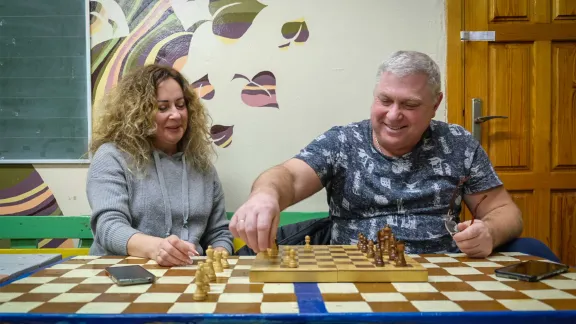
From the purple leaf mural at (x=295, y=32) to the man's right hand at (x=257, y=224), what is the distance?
1673 millimetres

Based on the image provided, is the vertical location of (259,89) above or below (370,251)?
above

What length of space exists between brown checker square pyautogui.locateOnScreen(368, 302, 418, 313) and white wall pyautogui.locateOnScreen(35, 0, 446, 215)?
188 centimetres

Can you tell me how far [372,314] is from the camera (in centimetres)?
95

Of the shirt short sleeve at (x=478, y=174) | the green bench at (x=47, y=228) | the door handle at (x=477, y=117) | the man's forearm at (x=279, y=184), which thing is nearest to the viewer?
the man's forearm at (x=279, y=184)

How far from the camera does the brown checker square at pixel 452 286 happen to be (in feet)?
3.77

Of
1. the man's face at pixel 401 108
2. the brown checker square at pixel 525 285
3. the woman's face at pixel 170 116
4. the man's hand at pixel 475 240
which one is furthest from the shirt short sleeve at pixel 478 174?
the woman's face at pixel 170 116

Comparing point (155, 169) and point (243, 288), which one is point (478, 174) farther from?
point (155, 169)

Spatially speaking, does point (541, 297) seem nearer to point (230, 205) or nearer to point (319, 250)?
point (319, 250)

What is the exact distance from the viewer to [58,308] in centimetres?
100

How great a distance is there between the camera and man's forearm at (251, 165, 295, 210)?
1695 millimetres

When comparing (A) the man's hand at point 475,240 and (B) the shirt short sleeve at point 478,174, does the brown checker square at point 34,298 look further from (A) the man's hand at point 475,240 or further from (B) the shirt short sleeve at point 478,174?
(B) the shirt short sleeve at point 478,174

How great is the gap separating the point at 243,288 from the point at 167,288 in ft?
0.63

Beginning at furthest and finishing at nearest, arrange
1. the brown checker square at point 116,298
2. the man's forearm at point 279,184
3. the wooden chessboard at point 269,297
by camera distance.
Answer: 1. the man's forearm at point 279,184
2. the brown checker square at point 116,298
3. the wooden chessboard at point 269,297

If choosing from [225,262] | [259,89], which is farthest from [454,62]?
[225,262]
